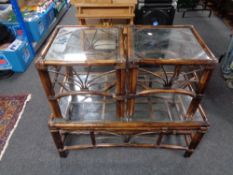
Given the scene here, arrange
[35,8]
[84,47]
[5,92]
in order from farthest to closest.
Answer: [35,8] < [5,92] < [84,47]

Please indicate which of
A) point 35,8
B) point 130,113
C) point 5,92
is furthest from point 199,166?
point 35,8

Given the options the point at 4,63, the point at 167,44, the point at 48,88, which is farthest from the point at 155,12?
the point at 4,63

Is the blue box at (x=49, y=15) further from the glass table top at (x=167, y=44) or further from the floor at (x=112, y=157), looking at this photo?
the glass table top at (x=167, y=44)

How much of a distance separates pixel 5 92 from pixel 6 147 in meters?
0.67

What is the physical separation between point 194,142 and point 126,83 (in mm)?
626

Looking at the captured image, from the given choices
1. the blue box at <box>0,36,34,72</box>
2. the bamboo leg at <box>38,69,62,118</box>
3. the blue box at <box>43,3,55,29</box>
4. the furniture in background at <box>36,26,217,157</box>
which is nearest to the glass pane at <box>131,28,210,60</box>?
the furniture in background at <box>36,26,217,157</box>

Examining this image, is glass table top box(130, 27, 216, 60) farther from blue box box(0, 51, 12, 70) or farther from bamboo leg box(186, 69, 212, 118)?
blue box box(0, 51, 12, 70)

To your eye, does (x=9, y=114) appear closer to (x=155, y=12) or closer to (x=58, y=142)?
(x=58, y=142)

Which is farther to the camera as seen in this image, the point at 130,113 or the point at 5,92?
the point at 5,92

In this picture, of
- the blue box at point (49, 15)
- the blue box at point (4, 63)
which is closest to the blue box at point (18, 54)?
the blue box at point (4, 63)

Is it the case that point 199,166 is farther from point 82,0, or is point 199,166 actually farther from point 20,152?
point 82,0

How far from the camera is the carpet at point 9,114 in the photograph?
1384 mm

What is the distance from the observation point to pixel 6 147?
1.32 meters

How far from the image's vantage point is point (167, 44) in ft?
3.03
